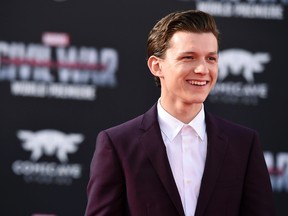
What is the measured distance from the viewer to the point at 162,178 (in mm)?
1877

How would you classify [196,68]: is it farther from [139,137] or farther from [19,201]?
[19,201]

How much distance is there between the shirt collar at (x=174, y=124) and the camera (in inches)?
77.2

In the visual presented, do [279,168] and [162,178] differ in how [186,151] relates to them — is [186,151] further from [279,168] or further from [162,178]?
[279,168]

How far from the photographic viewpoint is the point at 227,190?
1.89 meters

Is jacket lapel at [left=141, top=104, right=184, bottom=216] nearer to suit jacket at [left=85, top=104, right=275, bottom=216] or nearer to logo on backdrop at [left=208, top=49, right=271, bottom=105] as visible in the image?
suit jacket at [left=85, top=104, right=275, bottom=216]

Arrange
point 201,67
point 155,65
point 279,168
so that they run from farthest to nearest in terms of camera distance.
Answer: point 279,168 → point 155,65 → point 201,67

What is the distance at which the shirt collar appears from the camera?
196 cm

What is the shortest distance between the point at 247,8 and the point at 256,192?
2.02 meters

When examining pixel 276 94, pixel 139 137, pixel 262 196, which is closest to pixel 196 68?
pixel 139 137

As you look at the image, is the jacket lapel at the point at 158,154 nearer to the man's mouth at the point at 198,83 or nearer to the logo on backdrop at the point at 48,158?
the man's mouth at the point at 198,83

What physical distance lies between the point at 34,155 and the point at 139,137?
6.10ft

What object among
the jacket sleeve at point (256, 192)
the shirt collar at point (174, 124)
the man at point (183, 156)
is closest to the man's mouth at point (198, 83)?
the man at point (183, 156)

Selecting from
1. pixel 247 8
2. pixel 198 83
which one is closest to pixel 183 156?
pixel 198 83

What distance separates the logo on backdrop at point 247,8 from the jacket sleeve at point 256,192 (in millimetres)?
1916
